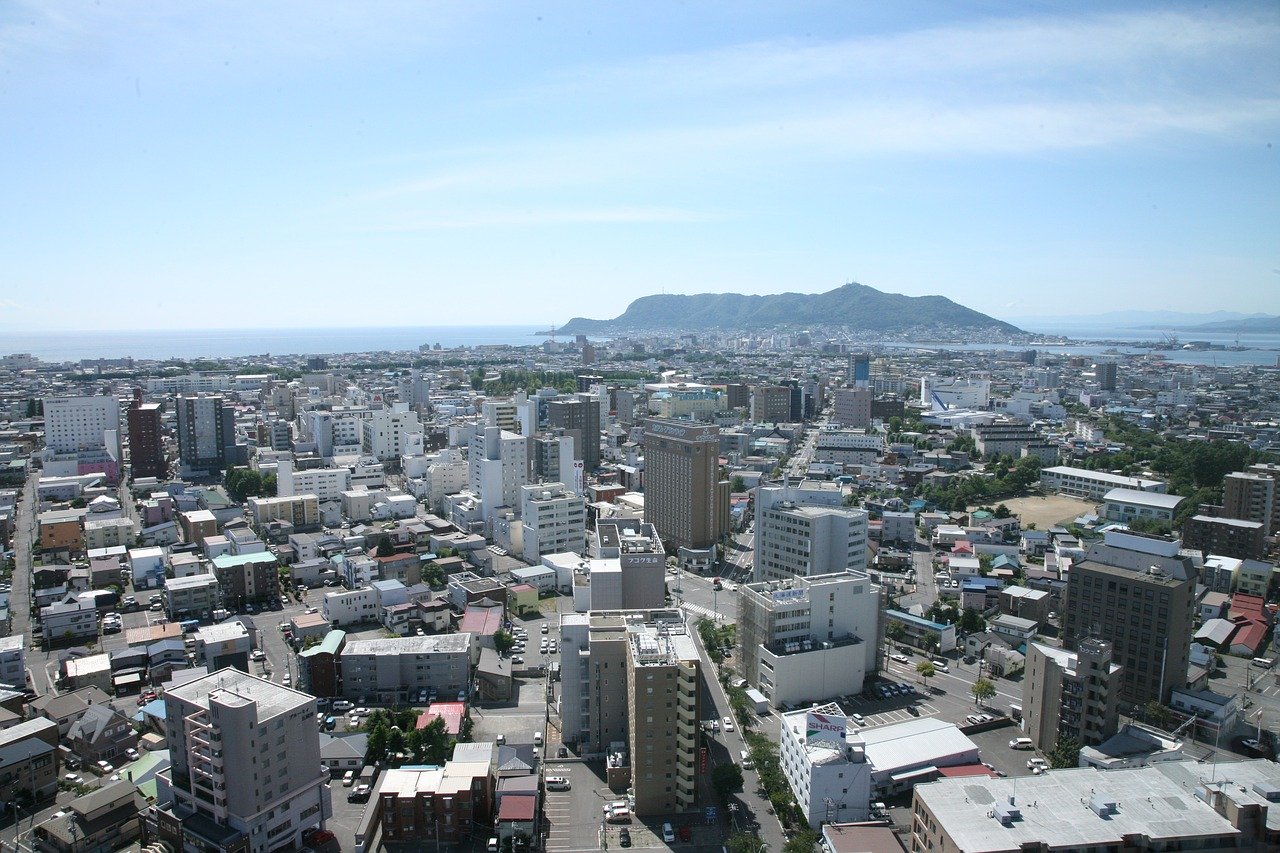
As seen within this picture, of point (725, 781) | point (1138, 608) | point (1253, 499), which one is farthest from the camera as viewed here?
point (1253, 499)

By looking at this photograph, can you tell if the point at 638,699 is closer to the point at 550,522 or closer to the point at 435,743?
the point at 435,743

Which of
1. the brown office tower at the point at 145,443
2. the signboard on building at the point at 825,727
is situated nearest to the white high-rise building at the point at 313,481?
the brown office tower at the point at 145,443

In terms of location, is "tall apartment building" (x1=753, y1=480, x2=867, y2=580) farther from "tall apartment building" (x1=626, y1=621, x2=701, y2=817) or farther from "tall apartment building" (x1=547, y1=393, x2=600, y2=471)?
"tall apartment building" (x1=547, y1=393, x2=600, y2=471)

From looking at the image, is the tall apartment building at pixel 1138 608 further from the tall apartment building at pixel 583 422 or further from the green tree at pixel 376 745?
the tall apartment building at pixel 583 422

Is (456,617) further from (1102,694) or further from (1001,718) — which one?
(1102,694)

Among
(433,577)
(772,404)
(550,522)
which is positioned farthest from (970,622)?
(772,404)

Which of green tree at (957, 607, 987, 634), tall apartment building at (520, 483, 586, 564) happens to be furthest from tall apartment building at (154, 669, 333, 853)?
green tree at (957, 607, 987, 634)
